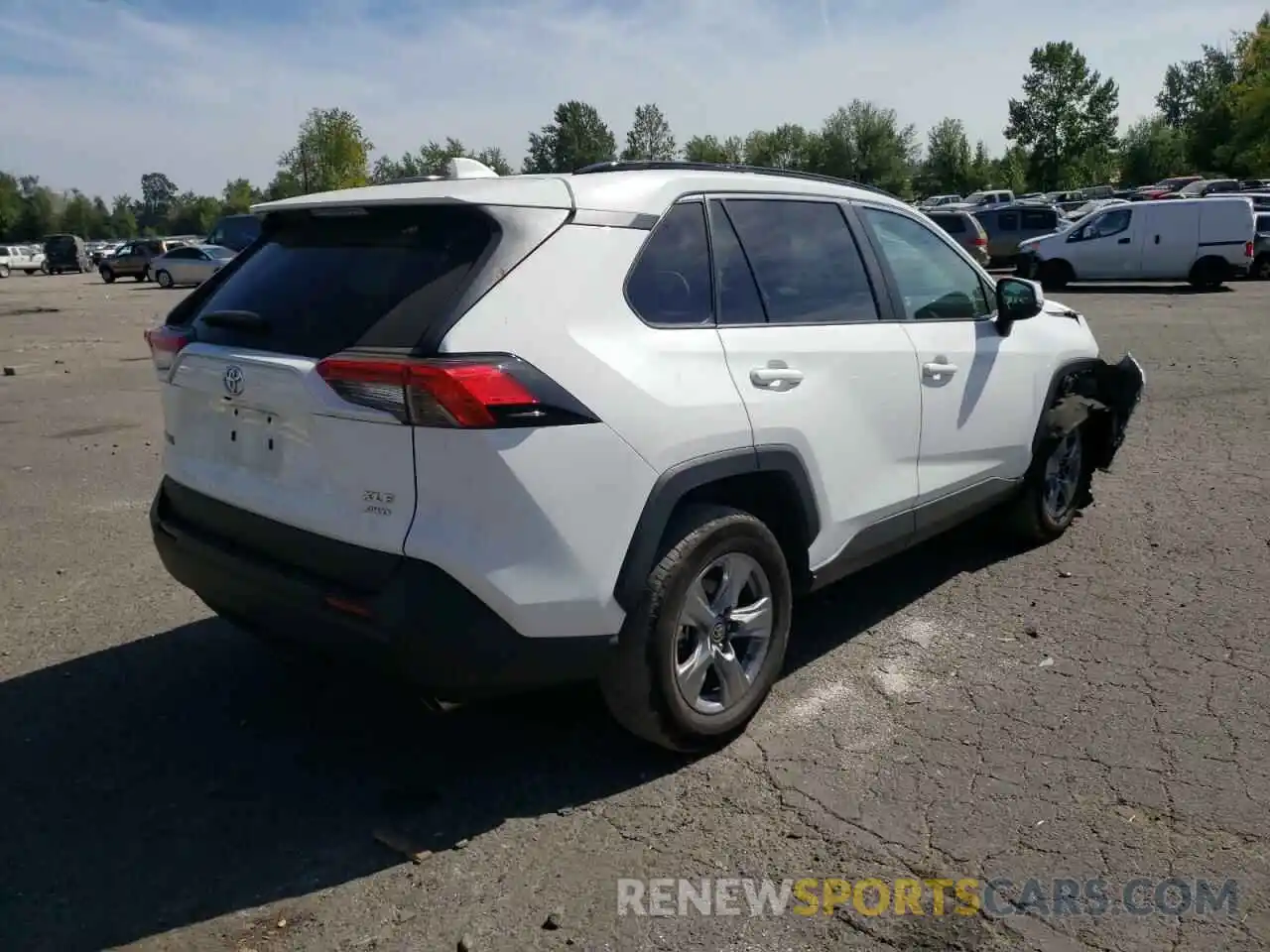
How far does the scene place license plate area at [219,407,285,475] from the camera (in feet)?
10.2

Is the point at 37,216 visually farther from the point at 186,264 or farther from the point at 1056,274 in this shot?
the point at 1056,274

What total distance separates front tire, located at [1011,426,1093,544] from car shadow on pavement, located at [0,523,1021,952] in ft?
4.86

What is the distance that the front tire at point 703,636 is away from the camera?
3.16 m

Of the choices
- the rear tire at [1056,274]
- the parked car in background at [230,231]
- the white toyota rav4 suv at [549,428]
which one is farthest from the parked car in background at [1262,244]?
the parked car in background at [230,231]

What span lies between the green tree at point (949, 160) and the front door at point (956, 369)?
80.1 meters

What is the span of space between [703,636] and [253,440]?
151 centimetres

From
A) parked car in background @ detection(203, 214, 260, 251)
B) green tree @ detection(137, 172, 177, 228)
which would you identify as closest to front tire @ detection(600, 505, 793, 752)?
parked car in background @ detection(203, 214, 260, 251)

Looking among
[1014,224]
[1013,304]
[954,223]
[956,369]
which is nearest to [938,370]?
[956,369]

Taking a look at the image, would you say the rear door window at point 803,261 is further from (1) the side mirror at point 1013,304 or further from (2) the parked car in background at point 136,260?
(2) the parked car in background at point 136,260

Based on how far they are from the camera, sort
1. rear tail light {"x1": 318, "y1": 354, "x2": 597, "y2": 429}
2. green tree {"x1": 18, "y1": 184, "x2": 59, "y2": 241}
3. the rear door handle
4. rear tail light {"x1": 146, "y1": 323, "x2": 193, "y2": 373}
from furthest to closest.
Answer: green tree {"x1": 18, "y1": 184, "x2": 59, "y2": 241}, rear tail light {"x1": 146, "y1": 323, "x2": 193, "y2": 373}, the rear door handle, rear tail light {"x1": 318, "y1": 354, "x2": 597, "y2": 429}

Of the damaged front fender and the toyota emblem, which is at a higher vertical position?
the toyota emblem

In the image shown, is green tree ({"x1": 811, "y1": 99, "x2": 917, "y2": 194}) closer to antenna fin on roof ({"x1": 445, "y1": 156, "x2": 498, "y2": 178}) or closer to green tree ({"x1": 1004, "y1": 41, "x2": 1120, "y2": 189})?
green tree ({"x1": 1004, "y1": 41, "x2": 1120, "y2": 189})

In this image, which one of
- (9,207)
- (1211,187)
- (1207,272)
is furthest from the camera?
(9,207)

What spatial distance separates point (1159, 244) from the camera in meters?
21.5
